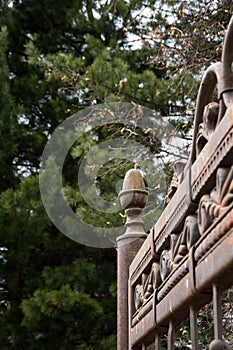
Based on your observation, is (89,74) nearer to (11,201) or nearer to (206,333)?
(11,201)

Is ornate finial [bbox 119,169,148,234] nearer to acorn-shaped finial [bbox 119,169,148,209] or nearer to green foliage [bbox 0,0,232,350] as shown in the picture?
acorn-shaped finial [bbox 119,169,148,209]

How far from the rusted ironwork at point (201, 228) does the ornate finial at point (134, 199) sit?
0.57 metres

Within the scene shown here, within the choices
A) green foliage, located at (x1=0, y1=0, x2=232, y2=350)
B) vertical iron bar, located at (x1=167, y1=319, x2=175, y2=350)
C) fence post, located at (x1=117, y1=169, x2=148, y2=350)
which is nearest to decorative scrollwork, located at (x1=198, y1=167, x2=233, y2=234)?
vertical iron bar, located at (x1=167, y1=319, x2=175, y2=350)

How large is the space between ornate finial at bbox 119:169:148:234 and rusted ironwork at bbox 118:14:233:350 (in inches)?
22.6

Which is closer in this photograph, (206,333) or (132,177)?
(132,177)

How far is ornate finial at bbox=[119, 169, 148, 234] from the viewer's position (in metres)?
1.80

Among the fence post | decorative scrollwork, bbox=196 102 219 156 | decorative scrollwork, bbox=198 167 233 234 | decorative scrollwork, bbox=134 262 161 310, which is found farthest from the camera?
the fence post

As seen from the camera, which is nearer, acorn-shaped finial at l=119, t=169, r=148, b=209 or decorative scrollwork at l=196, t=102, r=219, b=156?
decorative scrollwork at l=196, t=102, r=219, b=156

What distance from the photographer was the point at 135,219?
183 cm

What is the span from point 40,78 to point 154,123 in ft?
8.51

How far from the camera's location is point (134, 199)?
1.79 m

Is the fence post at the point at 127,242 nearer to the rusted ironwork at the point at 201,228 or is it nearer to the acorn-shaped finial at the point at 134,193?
the acorn-shaped finial at the point at 134,193

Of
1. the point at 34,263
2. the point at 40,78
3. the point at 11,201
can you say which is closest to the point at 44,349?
the point at 34,263

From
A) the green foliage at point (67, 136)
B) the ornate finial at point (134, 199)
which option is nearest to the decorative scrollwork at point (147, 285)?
the ornate finial at point (134, 199)
